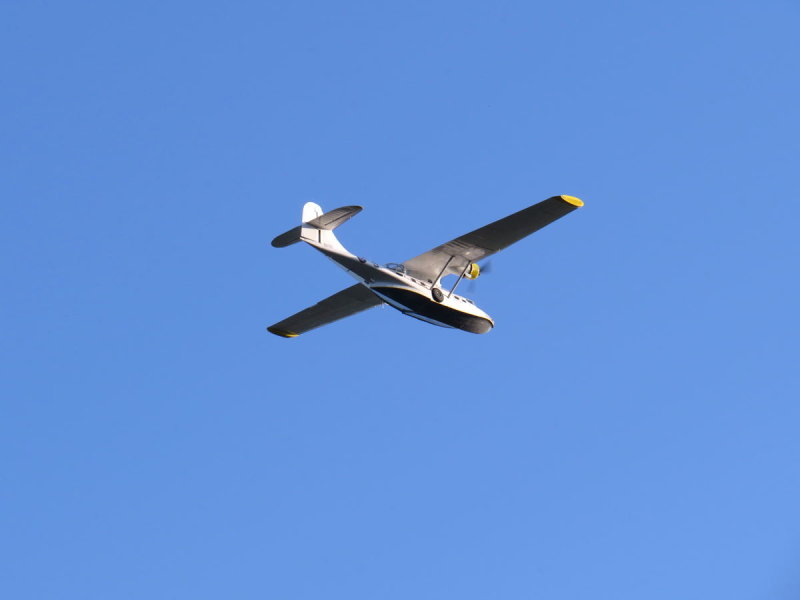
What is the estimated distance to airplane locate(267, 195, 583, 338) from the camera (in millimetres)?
34062

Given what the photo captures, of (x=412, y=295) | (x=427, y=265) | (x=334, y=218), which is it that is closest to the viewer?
(x=334, y=218)

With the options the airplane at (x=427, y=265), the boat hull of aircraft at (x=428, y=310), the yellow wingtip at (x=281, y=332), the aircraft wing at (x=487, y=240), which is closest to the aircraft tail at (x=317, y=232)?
the airplane at (x=427, y=265)

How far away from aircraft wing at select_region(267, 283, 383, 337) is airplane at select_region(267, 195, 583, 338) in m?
0.03

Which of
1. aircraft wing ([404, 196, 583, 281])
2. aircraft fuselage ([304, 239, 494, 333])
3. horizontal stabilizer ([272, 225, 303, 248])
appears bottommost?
horizontal stabilizer ([272, 225, 303, 248])

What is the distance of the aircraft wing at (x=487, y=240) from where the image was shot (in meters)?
33.9

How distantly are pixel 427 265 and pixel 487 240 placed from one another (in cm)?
216

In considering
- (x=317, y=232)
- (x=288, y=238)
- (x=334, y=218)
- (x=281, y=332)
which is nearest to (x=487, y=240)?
(x=334, y=218)

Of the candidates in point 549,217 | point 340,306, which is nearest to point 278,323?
point 340,306

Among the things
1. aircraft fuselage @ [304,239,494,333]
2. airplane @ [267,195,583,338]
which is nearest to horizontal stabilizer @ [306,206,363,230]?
airplane @ [267,195,583,338]

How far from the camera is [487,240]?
115ft

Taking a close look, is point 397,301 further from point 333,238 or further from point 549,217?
point 549,217

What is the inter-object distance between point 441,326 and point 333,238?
499 cm

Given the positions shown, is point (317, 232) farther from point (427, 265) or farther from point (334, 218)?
point (427, 265)

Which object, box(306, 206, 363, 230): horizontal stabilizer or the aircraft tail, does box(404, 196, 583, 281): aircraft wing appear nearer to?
the aircraft tail
